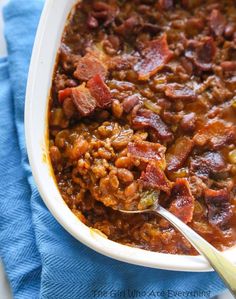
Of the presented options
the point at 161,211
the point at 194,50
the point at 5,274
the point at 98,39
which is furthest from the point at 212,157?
the point at 5,274

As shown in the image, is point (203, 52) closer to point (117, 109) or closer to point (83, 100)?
point (117, 109)

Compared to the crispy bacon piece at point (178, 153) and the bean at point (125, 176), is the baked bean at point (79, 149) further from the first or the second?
the crispy bacon piece at point (178, 153)

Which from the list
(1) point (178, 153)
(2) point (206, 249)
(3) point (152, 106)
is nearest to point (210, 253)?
(2) point (206, 249)

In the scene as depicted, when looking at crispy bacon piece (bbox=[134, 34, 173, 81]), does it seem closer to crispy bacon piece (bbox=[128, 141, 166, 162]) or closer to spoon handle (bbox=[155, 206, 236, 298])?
crispy bacon piece (bbox=[128, 141, 166, 162])

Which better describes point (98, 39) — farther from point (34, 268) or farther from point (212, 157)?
point (34, 268)

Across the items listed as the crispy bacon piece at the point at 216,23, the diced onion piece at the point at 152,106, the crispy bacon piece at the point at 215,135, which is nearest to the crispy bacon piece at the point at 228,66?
the crispy bacon piece at the point at 216,23
